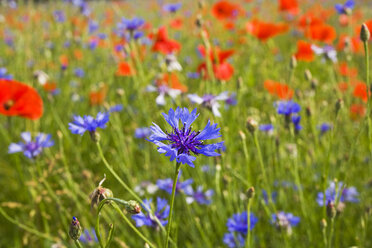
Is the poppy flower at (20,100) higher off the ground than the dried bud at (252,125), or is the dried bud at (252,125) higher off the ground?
the poppy flower at (20,100)

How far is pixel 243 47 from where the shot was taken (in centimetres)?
340

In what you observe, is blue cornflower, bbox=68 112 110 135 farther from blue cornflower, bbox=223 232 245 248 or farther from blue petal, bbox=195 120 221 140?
blue cornflower, bbox=223 232 245 248

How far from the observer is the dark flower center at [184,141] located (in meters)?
0.58

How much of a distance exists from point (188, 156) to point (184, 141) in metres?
0.08

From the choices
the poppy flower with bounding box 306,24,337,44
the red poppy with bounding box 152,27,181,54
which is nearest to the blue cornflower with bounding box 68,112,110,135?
the red poppy with bounding box 152,27,181,54

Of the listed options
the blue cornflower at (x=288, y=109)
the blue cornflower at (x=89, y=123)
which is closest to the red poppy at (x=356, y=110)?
the blue cornflower at (x=288, y=109)

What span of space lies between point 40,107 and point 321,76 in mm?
2197

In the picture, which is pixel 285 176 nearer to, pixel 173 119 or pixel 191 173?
pixel 191 173

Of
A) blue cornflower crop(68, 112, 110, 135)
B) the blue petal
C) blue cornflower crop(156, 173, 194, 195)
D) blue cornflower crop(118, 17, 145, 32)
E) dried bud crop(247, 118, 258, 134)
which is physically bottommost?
the blue petal

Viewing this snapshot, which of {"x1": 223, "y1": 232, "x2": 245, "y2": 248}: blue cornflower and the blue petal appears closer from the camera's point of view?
the blue petal

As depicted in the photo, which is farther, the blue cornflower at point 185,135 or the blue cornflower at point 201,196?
the blue cornflower at point 201,196

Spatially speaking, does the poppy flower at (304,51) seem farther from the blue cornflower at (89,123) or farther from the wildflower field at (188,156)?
the blue cornflower at (89,123)

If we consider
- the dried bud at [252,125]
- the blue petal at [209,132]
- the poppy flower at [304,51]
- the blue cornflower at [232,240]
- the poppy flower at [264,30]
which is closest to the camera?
the blue petal at [209,132]

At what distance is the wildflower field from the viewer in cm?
87
